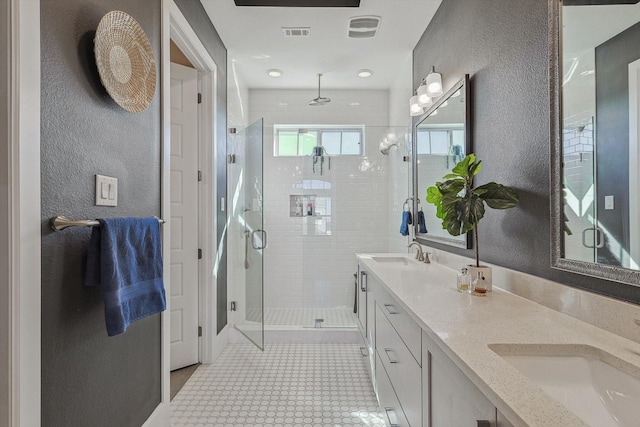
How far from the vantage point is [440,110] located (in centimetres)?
224

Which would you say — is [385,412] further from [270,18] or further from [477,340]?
[270,18]

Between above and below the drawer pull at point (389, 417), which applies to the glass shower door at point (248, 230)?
above

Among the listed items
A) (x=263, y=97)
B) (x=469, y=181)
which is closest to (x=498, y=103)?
(x=469, y=181)

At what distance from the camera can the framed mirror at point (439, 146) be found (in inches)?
74.1

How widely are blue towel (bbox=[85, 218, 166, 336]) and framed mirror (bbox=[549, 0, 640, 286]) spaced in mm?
1563

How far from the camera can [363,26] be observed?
2.49 metres

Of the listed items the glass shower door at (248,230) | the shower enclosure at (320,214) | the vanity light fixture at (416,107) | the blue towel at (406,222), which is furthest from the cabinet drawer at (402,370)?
the shower enclosure at (320,214)

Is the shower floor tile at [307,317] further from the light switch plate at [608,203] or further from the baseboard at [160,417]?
the light switch plate at [608,203]

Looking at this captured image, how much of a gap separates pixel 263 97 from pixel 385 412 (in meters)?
3.47

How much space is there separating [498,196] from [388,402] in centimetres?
111

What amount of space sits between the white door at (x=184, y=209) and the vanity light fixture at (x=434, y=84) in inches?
69.6

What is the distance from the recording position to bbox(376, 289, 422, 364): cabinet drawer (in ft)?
3.61

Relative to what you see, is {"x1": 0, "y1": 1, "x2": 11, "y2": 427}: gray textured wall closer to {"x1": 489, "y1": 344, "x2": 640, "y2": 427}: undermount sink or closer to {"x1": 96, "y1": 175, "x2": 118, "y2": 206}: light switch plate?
{"x1": 96, "y1": 175, "x2": 118, "y2": 206}: light switch plate

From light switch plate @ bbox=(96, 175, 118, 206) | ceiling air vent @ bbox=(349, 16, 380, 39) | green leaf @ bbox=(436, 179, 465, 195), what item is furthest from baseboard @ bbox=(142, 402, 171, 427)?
ceiling air vent @ bbox=(349, 16, 380, 39)
